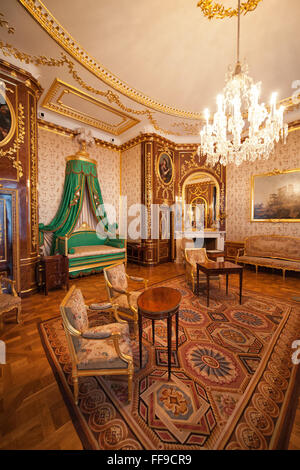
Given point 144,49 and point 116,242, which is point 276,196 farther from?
point 116,242

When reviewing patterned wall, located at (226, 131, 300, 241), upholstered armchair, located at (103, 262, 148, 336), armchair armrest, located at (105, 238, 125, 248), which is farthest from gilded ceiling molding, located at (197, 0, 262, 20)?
armchair armrest, located at (105, 238, 125, 248)

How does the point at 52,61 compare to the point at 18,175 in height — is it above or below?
above

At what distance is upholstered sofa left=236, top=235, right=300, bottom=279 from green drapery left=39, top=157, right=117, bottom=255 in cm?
540

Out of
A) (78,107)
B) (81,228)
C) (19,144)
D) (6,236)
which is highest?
(78,107)

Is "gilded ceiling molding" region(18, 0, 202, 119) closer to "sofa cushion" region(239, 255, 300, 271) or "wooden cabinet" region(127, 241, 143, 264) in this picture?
"wooden cabinet" region(127, 241, 143, 264)

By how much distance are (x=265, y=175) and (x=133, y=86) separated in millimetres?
4943

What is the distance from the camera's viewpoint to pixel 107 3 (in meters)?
2.75

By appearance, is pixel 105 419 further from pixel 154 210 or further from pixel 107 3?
pixel 154 210

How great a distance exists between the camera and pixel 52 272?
4.16 metres

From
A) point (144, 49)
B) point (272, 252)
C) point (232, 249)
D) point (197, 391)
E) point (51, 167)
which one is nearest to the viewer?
point (197, 391)

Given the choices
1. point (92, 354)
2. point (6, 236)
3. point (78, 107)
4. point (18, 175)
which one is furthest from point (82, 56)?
point (92, 354)

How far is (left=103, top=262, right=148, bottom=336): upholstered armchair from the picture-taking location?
101 inches

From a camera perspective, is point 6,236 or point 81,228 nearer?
point 6,236

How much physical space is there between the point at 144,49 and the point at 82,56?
1.23 meters
